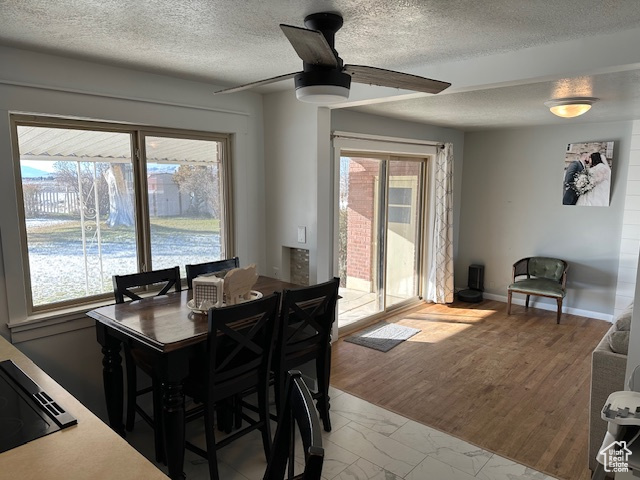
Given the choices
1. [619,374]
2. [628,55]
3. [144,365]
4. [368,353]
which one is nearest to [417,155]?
[368,353]

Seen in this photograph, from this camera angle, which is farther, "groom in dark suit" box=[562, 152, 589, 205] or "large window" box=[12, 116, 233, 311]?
"groom in dark suit" box=[562, 152, 589, 205]

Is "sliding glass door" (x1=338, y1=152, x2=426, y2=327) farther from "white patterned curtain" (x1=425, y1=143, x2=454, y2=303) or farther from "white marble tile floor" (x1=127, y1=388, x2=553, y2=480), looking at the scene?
"white marble tile floor" (x1=127, y1=388, x2=553, y2=480)

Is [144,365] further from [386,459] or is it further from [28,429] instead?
[386,459]

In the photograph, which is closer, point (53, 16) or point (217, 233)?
point (53, 16)

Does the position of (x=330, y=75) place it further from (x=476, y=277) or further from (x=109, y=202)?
(x=476, y=277)

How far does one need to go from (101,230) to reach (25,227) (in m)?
0.46

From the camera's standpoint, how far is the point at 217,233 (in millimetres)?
3744

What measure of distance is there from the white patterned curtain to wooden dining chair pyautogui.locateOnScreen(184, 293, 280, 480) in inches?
145

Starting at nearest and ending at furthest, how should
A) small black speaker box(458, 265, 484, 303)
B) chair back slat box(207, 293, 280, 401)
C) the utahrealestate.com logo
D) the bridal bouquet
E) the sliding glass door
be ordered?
1. the utahrealestate.com logo
2. chair back slat box(207, 293, 280, 401)
3. the sliding glass door
4. the bridal bouquet
5. small black speaker box(458, 265, 484, 303)

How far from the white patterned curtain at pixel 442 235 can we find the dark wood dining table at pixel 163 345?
375 centimetres

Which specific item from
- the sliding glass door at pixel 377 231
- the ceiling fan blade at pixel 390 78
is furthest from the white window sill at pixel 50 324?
the sliding glass door at pixel 377 231

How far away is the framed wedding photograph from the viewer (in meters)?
5.04

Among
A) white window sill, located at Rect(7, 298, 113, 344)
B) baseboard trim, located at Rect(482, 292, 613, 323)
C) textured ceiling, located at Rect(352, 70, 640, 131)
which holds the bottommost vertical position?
baseboard trim, located at Rect(482, 292, 613, 323)

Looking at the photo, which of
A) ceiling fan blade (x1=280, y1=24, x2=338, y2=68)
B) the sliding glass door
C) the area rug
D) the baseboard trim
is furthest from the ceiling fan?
the baseboard trim
